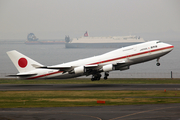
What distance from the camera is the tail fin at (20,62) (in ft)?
188

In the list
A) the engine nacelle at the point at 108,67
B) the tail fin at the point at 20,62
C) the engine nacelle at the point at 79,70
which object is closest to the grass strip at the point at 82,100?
the engine nacelle at the point at 108,67

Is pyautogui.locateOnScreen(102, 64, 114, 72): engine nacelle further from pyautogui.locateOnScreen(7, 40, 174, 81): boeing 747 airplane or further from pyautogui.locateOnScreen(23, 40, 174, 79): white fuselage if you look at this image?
pyautogui.locateOnScreen(23, 40, 174, 79): white fuselage

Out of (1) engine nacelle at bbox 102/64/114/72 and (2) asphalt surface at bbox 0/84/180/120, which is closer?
(2) asphalt surface at bbox 0/84/180/120

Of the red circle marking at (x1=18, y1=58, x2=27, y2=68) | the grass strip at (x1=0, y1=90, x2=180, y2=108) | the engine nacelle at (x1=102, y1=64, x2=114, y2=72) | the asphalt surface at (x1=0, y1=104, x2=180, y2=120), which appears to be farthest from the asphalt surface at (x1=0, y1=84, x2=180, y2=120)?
the red circle marking at (x1=18, y1=58, x2=27, y2=68)

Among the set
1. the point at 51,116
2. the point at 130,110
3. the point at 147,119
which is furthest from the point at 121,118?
the point at 51,116

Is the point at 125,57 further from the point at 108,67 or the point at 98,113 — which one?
the point at 98,113

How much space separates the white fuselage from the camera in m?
53.2

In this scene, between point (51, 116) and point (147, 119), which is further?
point (51, 116)

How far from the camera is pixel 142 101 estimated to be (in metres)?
34.7

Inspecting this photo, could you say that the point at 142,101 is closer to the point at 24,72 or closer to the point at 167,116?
the point at 167,116

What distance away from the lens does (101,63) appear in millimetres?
55875

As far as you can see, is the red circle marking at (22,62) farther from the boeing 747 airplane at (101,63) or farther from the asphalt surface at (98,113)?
the asphalt surface at (98,113)

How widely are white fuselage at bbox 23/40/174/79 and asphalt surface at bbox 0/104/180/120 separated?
80.7 ft

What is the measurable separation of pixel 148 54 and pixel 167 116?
98.5 feet
